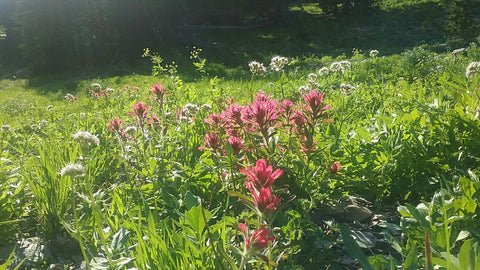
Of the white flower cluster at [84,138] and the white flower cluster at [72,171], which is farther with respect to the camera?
the white flower cluster at [84,138]

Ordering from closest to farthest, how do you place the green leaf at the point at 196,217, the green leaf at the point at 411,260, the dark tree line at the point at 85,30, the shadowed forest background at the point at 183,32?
the green leaf at the point at 411,260 → the green leaf at the point at 196,217 → the shadowed forest background at the point at 183,32 → the dark tree line at the point at 85,30

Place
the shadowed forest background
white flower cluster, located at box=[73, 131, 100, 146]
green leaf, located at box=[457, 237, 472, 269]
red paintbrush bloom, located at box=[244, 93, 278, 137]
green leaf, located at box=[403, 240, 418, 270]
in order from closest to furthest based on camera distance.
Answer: green leaf, located at box=[457, 237, 472, 269], green leaf, located at box=[403, 240, 418, 270], white flower cluster, located at box=[73, 131, 100, 146], red paintbrush bloom, located at box=[244, 93, 278, 137], the shadowed forest background

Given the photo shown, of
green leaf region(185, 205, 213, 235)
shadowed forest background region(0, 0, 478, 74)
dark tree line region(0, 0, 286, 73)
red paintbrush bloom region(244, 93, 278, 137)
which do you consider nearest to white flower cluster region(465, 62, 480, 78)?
red paintbrush bloom region(244, 93, 278, 137)

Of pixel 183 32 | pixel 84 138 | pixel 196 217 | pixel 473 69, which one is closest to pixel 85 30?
pixel 183 32

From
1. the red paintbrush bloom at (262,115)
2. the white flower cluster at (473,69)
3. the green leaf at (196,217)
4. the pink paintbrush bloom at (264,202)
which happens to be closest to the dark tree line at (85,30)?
the white flower cluster at (473,69)

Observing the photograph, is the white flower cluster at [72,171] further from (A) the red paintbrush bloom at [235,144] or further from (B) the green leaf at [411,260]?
(B) the green leaf at [411,260]

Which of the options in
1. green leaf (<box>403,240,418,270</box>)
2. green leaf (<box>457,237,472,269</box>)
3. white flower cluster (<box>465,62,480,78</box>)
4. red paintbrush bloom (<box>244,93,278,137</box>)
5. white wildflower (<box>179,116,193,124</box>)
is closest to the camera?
green leaf (<box>457,237,472,269</box>)

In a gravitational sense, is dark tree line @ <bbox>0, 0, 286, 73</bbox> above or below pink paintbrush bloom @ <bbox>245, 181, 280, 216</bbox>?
below

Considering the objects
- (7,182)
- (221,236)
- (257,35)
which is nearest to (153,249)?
(221,236)

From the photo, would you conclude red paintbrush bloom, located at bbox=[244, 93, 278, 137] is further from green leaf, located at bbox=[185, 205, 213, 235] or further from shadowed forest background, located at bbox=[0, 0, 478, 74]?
shadowed forest background, located at bbox=[0, 0, 478, 74]

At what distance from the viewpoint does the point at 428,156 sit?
2.04 m

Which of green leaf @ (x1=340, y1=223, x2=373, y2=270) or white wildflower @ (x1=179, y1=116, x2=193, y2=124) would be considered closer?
green leaf @ (x1=340, y1=223, x2=373, y2=270)

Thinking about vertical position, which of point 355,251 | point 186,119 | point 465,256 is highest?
point 465,256

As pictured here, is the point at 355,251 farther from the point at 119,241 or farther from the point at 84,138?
the point at 84,138
